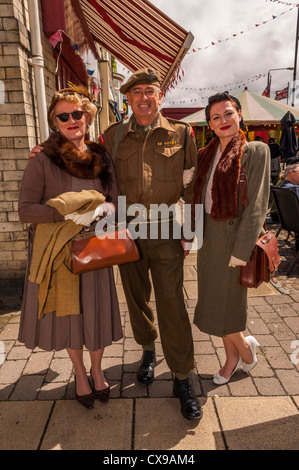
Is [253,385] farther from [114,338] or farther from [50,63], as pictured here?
[50,63]

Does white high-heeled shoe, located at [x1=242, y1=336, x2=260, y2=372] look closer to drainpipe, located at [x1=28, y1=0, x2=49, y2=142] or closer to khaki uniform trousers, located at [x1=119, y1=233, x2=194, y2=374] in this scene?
khaki uniform trousers, located at [x1=119, y1=233, x2=194, y2=374]

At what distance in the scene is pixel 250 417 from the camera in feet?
7.27

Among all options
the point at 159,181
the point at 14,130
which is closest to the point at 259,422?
the point at 159,181

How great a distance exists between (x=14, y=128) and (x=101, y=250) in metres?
2.77

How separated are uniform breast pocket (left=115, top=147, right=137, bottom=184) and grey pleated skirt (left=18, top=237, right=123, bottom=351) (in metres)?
0.67

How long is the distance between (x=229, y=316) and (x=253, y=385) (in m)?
0.67

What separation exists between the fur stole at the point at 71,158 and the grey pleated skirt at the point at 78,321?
24.7 inches

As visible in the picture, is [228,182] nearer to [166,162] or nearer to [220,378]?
[166,162]

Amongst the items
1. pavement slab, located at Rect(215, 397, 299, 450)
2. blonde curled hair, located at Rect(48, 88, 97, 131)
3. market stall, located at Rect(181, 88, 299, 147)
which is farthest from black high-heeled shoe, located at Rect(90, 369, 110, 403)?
market stall, located at Rect(181, 88, 299, 147)

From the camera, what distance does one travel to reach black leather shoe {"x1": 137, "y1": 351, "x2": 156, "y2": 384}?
259 cm

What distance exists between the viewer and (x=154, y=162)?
7.36ft

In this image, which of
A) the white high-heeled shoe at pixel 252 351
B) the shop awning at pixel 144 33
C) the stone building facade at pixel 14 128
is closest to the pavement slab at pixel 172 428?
the white high-heeled shoe at pixel 252 351
